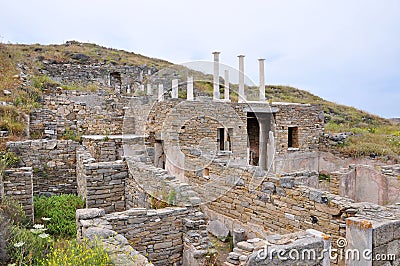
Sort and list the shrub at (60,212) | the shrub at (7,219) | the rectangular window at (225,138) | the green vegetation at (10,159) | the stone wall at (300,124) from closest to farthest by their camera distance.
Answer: the shrub at (7,219)
the shrub at (60,212)
the green vegetation at (10,159)
the rectangular window at (225,138)
the stone wall at (300,124)

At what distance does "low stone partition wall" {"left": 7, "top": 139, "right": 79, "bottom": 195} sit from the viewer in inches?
384

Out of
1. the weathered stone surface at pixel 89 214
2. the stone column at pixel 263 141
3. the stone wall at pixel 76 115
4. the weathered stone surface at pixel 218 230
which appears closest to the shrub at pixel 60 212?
the weathered stone surface at pixel 89 214

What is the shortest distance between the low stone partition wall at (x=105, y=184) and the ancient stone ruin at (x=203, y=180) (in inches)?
0.9

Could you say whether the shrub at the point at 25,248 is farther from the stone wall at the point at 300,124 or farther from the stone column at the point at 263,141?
the stone column at the point at 263,141

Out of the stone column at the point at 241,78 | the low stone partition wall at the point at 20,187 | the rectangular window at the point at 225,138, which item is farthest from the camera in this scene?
the stone column at the point at 241,78

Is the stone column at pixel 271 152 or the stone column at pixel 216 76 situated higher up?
the stone column at pixel 216 76

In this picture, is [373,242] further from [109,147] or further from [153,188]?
[109,147]

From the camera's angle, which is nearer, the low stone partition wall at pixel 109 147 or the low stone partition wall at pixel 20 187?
the low stone partition wall at pixel 20 187

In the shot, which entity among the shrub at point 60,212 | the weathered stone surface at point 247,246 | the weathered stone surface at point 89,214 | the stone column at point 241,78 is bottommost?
the shrub at point 60,212

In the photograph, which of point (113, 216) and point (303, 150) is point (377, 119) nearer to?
point (303, 150)

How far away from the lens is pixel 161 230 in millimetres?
5852

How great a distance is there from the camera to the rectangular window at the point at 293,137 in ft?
57.0

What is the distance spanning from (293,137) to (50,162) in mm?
11510

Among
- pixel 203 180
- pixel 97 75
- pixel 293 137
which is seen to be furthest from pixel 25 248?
pixel 97 75
